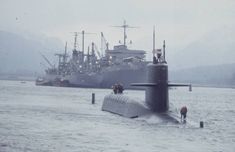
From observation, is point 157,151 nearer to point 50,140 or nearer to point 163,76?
point 50,140

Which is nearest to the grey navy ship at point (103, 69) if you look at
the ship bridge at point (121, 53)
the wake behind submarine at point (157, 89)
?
the ship bridge at point (121, 53)

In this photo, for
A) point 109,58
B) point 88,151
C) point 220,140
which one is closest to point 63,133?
point 88,151

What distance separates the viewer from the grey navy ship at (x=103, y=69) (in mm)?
126500

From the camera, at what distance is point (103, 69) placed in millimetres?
134375

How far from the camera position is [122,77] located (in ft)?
419

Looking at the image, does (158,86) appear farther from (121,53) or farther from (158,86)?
(121,53)

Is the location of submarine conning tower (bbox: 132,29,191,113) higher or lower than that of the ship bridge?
lower

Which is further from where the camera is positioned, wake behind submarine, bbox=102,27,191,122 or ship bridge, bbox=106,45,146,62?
ship bridge, bbox=106,45,146,62

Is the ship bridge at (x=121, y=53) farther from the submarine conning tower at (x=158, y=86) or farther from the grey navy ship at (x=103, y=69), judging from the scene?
the submarine conning tower at (x=158, y=86)

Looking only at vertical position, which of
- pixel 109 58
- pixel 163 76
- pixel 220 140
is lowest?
pixel 220 140

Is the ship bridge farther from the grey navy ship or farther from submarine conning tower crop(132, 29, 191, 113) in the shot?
submarine conning tower crop(132, 29, 191, 113)

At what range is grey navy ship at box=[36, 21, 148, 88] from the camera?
126 m

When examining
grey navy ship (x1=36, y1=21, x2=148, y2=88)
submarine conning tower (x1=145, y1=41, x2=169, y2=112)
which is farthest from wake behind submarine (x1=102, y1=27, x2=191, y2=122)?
grey navy ship (x1=36, y1=21, x2=148, y2=88)

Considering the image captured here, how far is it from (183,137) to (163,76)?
27.1 feet
